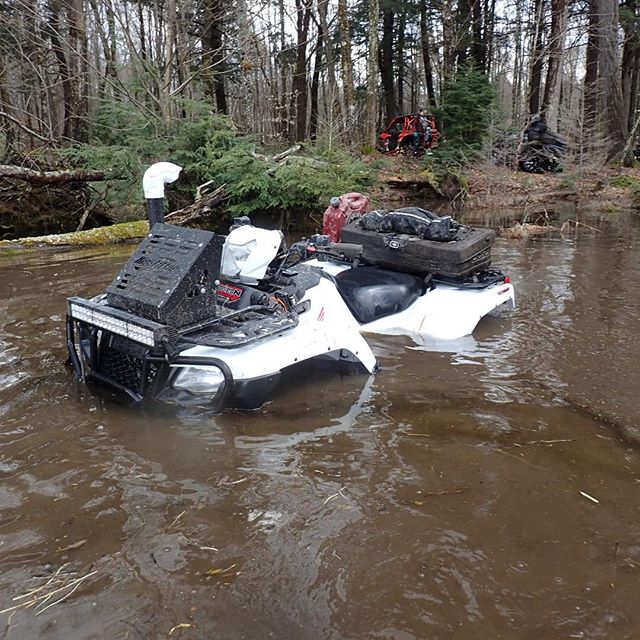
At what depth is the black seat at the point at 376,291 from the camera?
543 centimetres

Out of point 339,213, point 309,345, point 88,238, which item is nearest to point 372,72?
point 88,238

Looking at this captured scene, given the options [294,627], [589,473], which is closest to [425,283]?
[589,473]

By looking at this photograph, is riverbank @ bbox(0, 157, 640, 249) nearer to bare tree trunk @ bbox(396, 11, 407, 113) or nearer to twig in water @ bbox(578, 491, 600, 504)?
bare tree trunk @ bbox(396, 11, 407, 113)

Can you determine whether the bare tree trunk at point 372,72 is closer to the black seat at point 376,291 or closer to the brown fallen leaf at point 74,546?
the black seat at point 376,291

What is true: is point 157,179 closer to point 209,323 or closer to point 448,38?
point 209,323

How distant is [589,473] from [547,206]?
48.3 feet

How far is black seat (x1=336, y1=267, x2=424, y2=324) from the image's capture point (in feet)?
17.8

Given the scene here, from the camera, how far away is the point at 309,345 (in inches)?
158

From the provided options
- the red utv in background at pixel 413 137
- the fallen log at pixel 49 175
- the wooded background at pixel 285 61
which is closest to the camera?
the fallen log at pixel 49 175

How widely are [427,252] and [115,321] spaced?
313 cm

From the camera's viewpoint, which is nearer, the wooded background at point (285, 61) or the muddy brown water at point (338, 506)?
the muddy brown water at point (338, 506)

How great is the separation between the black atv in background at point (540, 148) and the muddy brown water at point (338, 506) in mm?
16767


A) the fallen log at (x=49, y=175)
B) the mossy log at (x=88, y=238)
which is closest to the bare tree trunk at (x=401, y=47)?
the fallen log at (x=49, y=175)

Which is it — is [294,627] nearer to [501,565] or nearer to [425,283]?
[501,565]
